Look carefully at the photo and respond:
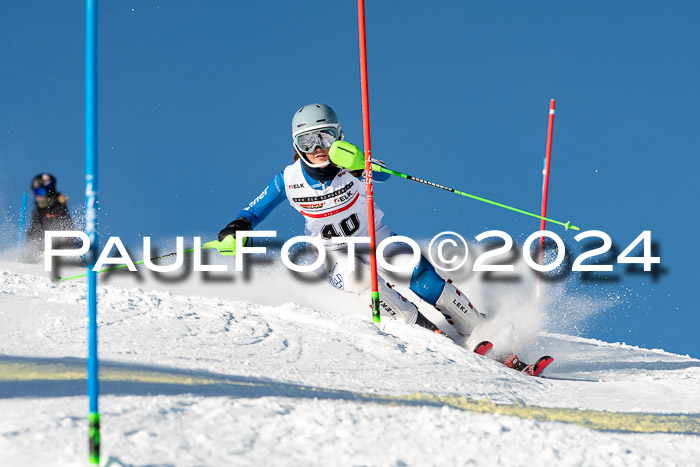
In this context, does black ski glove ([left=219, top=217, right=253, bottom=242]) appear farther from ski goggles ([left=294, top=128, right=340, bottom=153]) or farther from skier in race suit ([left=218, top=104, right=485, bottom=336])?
ski goggles ([left=294, top=128, right=340, bottom=153])

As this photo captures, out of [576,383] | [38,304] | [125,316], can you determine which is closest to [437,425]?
[576,383]

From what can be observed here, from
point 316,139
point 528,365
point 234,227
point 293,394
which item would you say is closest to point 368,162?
point 316,139

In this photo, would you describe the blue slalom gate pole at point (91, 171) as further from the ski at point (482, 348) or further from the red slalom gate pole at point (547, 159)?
the red slalom gate pole at point (547, 159)

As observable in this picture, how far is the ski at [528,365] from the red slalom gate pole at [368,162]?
3.65 feet

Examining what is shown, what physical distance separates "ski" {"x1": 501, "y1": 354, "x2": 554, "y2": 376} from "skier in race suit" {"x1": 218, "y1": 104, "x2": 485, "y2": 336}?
47 centimetres

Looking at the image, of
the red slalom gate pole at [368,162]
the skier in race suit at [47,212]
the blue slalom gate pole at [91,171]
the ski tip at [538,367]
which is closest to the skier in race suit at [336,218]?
the red slalom gate pole at [368,162]

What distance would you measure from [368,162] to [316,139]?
46cm

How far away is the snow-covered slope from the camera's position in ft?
6.25

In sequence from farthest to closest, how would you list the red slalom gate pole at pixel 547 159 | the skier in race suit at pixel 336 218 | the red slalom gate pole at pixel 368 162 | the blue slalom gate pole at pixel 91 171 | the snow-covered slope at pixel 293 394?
the red slalom gate pole at pixel 547 159
the skier in race suit at pixel 336 218
the red slalom gate pole at pixel 368 162
the snow-covered slope at pixel 293 394
the blue slalom gate pole at pixel 91 171

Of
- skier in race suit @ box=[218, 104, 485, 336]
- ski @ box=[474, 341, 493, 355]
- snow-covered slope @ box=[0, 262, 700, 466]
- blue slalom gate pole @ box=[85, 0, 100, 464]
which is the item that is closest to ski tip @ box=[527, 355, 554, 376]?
snow-covered slope @ box=[0, 262, 700, 466]

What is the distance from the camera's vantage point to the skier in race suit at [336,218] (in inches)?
201

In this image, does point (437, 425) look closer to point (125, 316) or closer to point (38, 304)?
point (125, 316)

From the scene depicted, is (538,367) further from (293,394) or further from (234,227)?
(293,394)

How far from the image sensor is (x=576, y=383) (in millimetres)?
4363
